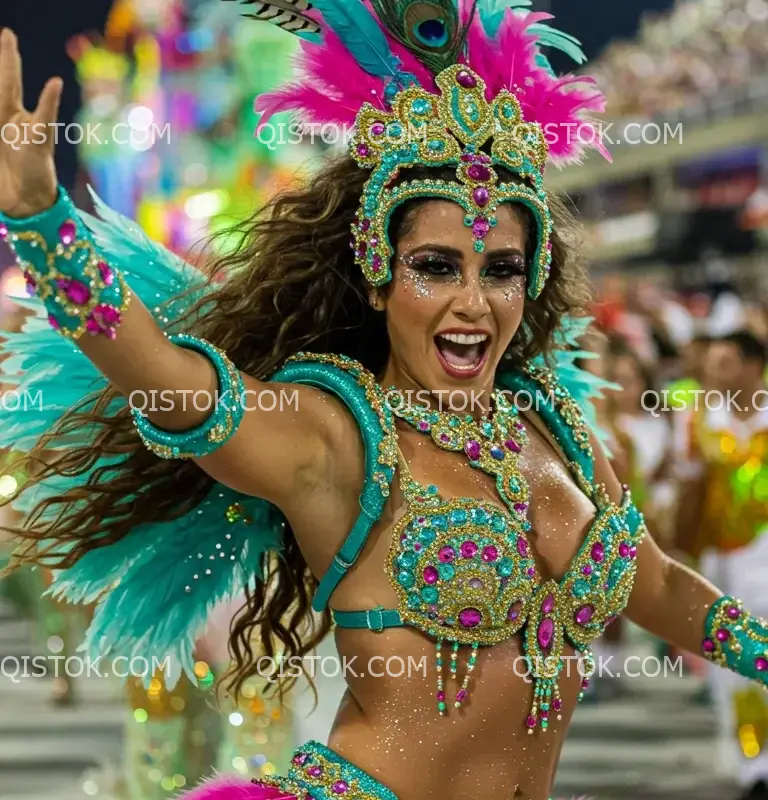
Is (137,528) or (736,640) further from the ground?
(137,528)

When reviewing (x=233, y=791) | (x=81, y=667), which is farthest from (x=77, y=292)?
(x=81, y=667)

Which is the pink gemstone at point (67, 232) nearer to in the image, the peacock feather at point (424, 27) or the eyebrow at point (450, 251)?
the eyebrow at point (450, 251)

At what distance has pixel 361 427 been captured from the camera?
2.53 metres

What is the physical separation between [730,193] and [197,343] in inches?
564

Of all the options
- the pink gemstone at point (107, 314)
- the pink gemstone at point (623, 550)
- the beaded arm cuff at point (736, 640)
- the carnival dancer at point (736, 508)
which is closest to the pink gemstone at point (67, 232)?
the pink gemstone at point (107, 314)

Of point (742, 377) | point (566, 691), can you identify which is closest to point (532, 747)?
point (566, 691)

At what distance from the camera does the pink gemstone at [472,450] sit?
8.60ft

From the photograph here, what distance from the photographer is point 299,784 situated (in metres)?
2.46

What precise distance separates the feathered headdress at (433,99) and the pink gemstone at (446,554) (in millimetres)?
469

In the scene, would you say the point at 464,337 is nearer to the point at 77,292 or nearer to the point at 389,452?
the point at 389,452

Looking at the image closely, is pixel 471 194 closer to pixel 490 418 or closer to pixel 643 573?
pixel 490 418

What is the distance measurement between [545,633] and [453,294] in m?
0.59

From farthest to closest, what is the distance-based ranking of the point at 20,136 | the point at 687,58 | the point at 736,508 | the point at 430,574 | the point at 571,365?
1. the point at 687,58
2. the point at 736,508
3. the point at 571,365
4. the point at 430,574
5. the point at 20,136

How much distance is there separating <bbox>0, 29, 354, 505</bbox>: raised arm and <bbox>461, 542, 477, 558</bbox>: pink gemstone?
25cm
